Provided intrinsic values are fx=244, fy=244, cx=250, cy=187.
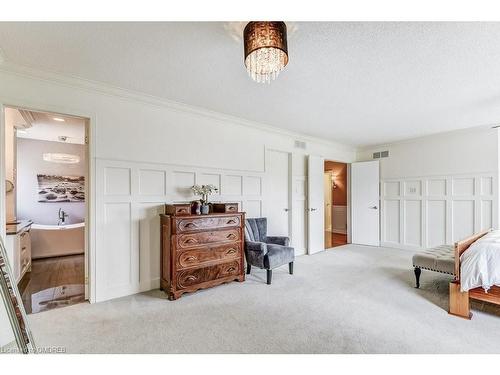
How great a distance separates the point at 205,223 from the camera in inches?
124

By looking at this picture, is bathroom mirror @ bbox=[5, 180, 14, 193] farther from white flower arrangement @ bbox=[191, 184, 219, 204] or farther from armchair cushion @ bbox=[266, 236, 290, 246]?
armchair cushion @ bbox=[266, 236, 290, 246]

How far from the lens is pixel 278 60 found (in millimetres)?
1671

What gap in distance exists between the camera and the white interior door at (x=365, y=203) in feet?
19.6

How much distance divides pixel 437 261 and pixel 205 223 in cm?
297

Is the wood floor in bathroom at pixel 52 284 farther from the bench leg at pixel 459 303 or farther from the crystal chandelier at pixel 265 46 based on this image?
the bench leg at pixel 459 303

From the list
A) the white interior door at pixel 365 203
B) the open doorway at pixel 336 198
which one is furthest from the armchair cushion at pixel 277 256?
the open doorway at pixel 336 198

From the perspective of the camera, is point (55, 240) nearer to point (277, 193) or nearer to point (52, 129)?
point (52, 129)

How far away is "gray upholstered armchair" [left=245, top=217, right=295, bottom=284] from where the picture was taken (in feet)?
11.2

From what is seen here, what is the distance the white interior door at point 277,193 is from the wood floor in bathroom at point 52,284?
3.08m

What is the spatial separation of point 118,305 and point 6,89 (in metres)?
2.48

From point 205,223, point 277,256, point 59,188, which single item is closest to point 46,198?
point 59,188

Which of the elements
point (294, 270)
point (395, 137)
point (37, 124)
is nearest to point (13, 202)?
point (37, 124)

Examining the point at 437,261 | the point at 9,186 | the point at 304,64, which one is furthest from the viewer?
the point at 9,186
